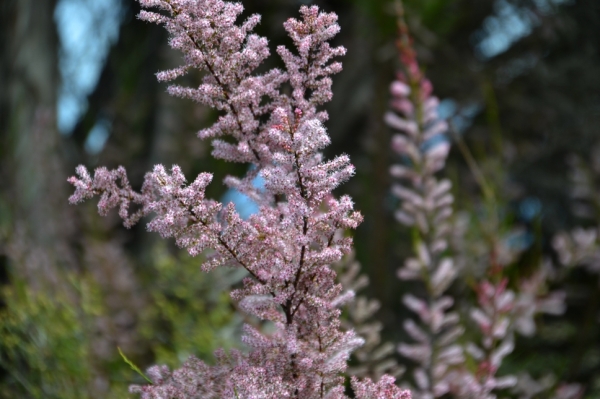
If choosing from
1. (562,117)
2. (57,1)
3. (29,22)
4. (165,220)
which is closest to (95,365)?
(165,220)

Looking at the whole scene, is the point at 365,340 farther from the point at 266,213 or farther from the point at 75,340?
the point at 75,340

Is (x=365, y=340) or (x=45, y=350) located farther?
(x=45, y=350)

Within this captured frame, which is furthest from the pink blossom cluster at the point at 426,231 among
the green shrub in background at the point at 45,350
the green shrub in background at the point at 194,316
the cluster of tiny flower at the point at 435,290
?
the green shrub in background at the point at 45,350

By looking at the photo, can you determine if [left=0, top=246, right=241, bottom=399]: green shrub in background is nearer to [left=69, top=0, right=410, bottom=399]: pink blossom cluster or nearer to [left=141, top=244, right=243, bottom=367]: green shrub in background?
[left=141, top=244, right=243, bottom=367]: green shrub in background

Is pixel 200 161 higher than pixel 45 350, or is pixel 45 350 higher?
pixel 200 161

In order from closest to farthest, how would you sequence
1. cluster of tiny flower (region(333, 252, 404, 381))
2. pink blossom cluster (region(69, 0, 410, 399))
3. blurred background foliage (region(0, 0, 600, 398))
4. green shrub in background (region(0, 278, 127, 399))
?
pink blossom cluster (region(69, 0, 410, 399)) → cluster of tiny flower (region(333, 252, 404, 381)) → green shrub in background (region(0, 278, 127, 399)) → blurred background foliage (region(0, 0, 600, 398))

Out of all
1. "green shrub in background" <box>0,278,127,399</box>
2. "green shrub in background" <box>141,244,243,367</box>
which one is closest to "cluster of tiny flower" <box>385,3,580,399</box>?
"green shrub in background" <box>141,244,243,367</box>

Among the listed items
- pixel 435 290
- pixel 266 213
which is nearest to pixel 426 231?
pixel 435 290
